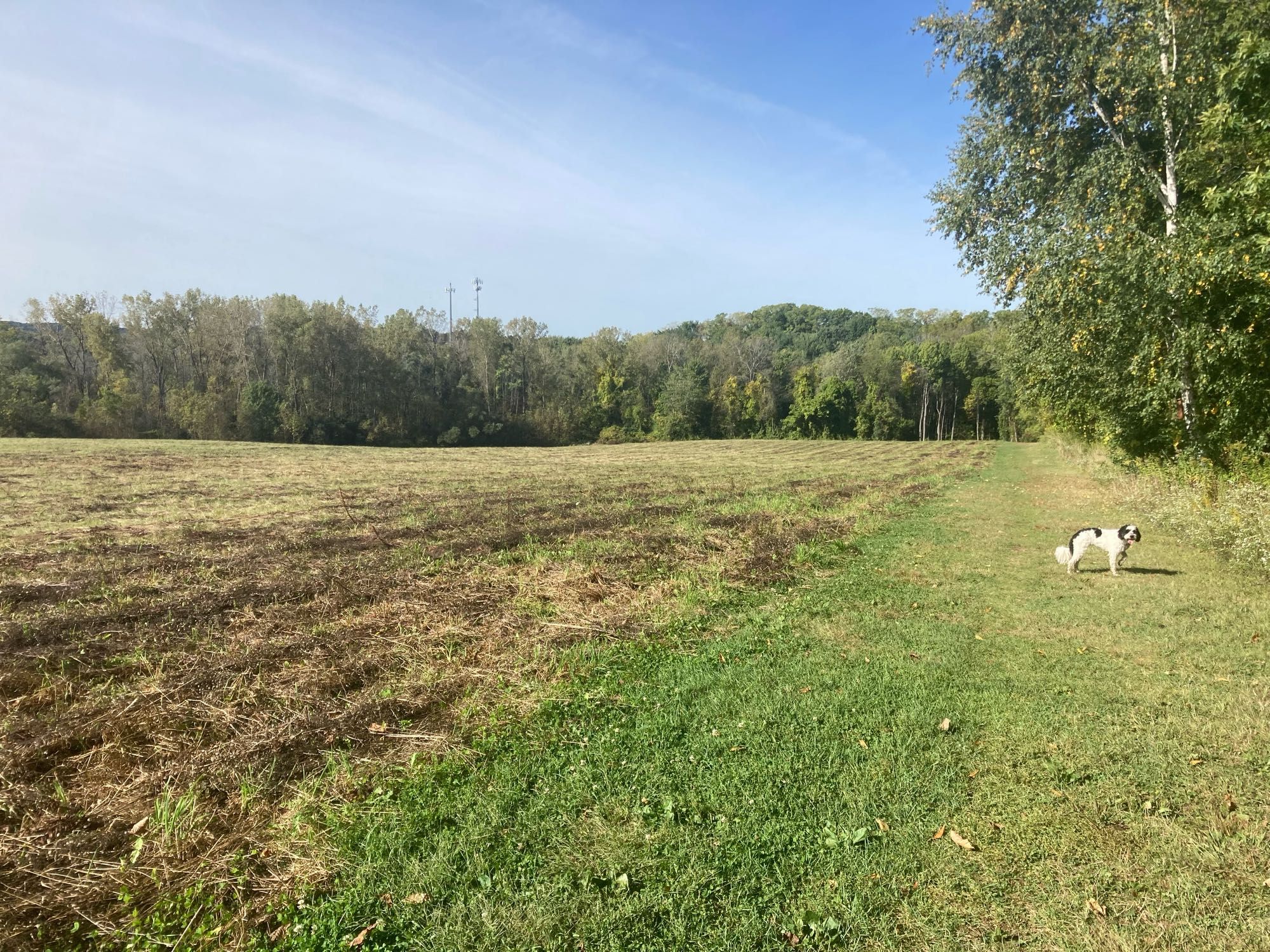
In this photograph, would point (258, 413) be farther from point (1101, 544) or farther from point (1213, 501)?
point (1213, 501)

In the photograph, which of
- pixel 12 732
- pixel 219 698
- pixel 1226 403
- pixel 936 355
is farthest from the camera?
pixel 936 355

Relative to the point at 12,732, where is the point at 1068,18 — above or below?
above

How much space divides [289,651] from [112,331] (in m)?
69.2

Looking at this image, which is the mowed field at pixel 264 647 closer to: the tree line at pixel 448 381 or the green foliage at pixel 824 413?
the tree line at pixel 448 381

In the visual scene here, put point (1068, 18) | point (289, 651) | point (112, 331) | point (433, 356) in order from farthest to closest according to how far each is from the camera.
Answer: point (433, 356)
point (112, 331)
point (1068, 18)
point (289, 651)

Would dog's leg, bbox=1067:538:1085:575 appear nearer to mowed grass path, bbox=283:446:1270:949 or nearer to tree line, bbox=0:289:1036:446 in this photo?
mowed grass path, bbox=283:446:1270:949

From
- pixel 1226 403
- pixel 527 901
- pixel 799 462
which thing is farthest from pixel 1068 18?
pixel 799 462

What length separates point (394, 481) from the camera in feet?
79.0

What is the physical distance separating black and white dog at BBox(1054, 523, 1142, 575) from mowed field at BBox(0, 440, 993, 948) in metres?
3.67

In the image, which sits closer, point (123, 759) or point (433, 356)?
point (123, 759)

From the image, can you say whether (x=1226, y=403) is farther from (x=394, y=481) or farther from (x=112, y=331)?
(x=112, y=331)

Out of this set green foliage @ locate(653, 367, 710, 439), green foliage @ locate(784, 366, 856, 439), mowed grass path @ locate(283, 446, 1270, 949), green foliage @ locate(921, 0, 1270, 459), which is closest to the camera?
mowed grass path @ locate(283, 446, 1270, 949)

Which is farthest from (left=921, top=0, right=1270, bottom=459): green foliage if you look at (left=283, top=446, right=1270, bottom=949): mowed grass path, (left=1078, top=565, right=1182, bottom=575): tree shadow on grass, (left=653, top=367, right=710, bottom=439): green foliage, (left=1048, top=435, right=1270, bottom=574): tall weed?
(left=653, top=367, right=710, bottom=439): green foliage

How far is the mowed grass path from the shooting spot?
329 cm
